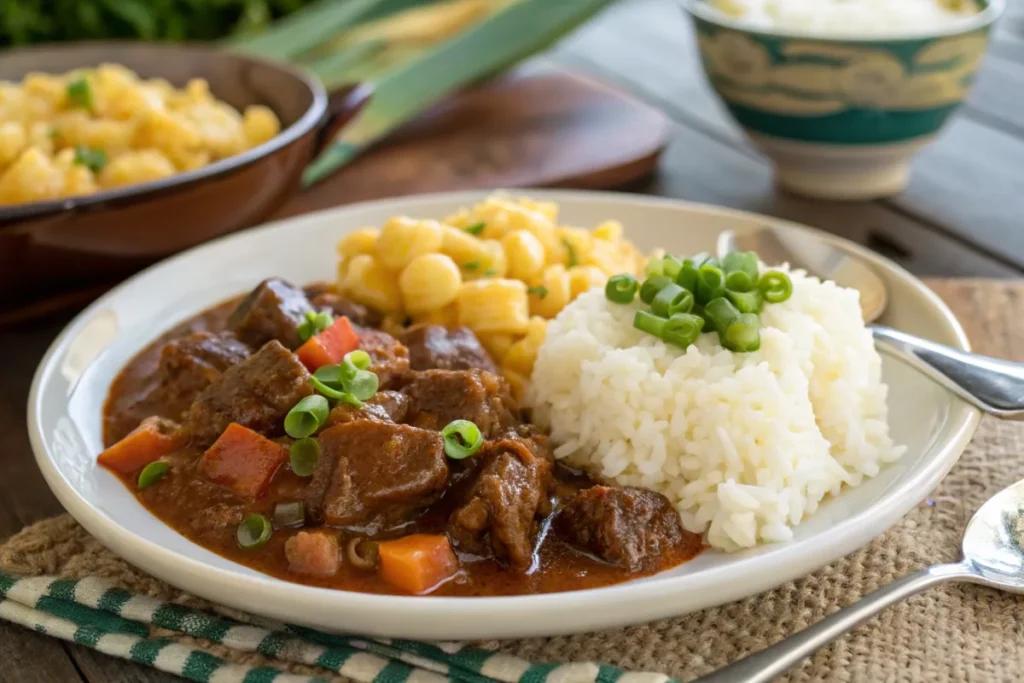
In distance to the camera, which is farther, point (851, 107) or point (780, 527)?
point (851, 107)

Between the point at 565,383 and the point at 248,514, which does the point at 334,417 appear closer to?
the point at 248,514

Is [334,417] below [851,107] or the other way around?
below

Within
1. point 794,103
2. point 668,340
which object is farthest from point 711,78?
point 668,340

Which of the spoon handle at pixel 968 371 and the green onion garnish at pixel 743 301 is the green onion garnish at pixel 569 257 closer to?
the green onion garnish at pixel 743 301

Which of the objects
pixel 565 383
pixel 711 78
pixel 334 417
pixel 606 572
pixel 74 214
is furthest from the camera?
pixel 711 78

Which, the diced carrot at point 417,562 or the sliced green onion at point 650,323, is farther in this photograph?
the sliced green onion at point 650,323

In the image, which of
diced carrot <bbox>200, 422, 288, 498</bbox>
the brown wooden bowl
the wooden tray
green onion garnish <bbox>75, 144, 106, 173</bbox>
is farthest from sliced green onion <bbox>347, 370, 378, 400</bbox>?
the wooden tray

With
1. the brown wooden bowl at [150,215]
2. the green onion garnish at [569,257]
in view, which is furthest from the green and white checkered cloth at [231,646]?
the green onion garnish at [569,257]

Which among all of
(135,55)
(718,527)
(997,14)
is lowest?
(135,55)
